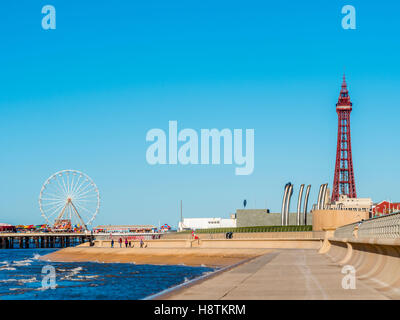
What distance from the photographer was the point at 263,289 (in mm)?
15797

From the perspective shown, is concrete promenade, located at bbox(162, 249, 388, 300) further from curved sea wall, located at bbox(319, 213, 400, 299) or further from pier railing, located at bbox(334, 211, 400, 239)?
pier railing, located at bbox(334, 211, 400, 239)

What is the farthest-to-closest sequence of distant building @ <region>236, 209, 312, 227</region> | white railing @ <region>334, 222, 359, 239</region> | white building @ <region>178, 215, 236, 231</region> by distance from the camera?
white building @ <region>178, 215, 236, 231</region> < distant building @ <region>236, 209, 312, 227</region> < white railing @ <region>334, 222, 359, 239</region>

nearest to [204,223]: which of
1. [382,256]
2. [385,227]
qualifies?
[382,256]

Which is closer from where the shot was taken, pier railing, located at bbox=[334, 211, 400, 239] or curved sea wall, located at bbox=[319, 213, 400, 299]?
curved sea wall, located at bbox=[319, 213, 400, 299]

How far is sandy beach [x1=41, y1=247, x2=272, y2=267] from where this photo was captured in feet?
173

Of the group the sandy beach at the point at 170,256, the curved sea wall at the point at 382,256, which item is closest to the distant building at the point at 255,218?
the sandy beach at the point at 170,256

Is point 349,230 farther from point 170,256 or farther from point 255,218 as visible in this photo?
point 255,218

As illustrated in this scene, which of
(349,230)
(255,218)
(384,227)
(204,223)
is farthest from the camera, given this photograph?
(204,223)

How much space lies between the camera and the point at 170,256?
6084cm

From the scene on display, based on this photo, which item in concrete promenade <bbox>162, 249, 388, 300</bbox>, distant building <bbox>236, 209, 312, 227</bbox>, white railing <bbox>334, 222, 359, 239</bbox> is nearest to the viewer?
concrete promenade <bbox>162, 249, 388, 300</bbox>

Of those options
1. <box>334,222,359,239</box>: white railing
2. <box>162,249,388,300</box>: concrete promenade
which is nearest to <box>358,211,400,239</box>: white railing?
<box>162,249,388,300</box>: concrete promenade

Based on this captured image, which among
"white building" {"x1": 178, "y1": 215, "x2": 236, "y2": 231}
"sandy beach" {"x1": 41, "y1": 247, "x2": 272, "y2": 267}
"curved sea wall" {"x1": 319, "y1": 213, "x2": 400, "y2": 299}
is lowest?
"white building" {"x1": 178, "y1": 215, "x2": 236, "y2": 231}

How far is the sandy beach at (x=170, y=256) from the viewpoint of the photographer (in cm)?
5285
